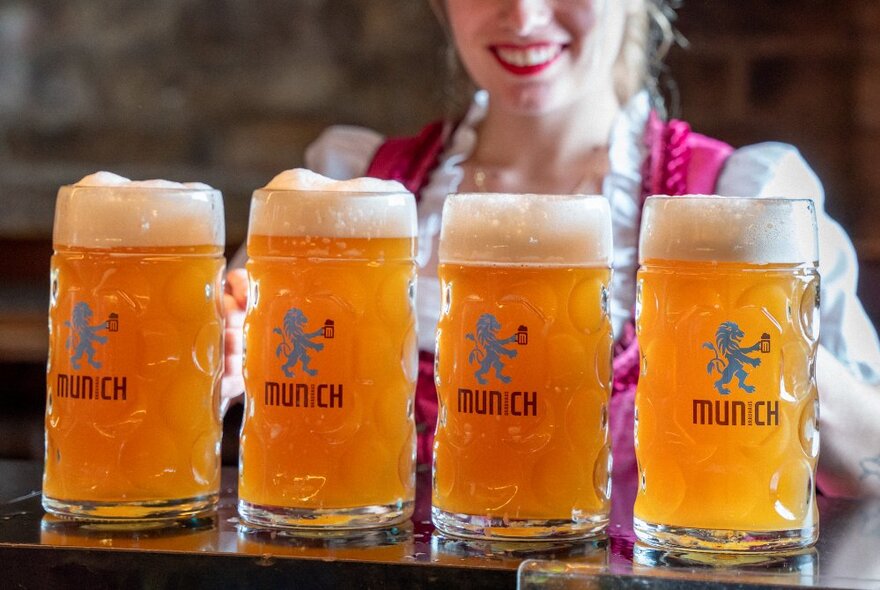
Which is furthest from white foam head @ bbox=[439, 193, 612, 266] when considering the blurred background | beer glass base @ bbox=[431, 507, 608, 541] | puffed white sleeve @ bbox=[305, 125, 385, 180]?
the blurred background

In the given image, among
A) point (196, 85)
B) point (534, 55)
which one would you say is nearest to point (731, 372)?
point (534, 55)

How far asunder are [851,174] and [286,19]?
1373 mm

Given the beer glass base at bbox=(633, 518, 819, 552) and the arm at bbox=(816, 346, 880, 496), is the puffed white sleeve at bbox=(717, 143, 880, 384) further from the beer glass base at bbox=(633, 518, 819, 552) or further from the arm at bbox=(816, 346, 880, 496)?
the beer glass base at bbox=(633, 518, 819, 552)

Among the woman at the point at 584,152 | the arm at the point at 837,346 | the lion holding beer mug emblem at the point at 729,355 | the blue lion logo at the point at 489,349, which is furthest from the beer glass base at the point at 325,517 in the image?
the woman at the point at 584,152

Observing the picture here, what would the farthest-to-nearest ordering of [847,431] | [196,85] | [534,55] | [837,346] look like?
[196,85] < [534,55] < [837,346] < [847,431]

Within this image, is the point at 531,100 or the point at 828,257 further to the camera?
the point at 531,100

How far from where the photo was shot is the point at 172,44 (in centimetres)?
314

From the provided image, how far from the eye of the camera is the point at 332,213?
78 cm

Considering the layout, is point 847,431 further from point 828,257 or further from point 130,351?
point 130,351

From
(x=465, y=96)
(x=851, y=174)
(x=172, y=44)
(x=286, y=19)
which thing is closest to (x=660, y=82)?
(x=851, y=174)

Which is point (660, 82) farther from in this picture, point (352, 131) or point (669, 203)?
point (669, 203)

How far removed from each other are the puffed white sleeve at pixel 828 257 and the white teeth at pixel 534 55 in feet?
0.88

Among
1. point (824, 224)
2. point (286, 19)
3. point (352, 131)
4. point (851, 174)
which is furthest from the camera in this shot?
point (286, 19)

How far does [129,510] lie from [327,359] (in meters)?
0.17
